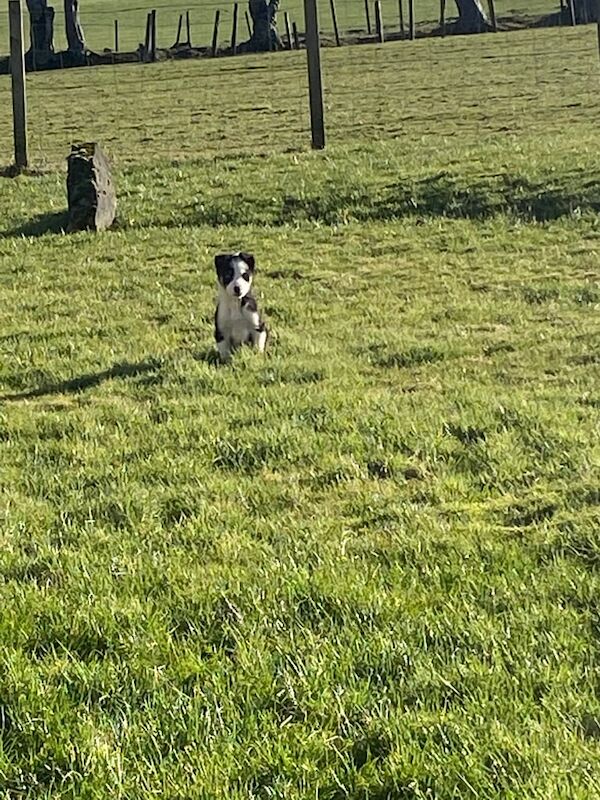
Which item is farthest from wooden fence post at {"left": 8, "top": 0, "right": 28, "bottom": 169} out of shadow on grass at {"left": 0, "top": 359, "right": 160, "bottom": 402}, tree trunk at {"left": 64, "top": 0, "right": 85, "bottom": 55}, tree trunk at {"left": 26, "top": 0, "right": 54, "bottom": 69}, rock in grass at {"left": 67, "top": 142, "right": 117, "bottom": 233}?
tree trunk at {"left": 64, "top": 0, "right": 85, "bottom": 55}

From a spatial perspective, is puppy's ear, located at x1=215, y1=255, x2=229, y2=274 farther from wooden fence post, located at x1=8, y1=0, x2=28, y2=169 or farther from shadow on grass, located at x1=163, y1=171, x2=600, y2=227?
wooden fence post, located at x1=8, y1=0, x2=28, y2=169

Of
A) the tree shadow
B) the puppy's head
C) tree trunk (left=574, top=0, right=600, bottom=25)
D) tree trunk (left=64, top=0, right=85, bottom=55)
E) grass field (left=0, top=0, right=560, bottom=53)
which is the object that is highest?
grass field (left=0, top=0, right=560, bottom=53)

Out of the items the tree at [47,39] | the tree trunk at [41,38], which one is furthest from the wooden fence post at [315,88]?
the tree trunk at [41,38]

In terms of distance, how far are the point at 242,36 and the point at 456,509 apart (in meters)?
51.1

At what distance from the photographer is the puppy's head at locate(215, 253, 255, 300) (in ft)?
25.3

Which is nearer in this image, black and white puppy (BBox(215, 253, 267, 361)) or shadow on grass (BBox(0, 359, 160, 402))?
shadow on grass (BBox(0, 359, 160, 402))

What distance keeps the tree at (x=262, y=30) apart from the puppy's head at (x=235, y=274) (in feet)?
118

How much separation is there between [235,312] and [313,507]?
3047 mm

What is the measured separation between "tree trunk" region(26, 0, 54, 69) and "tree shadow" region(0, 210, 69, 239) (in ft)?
101

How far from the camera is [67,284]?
1062cm

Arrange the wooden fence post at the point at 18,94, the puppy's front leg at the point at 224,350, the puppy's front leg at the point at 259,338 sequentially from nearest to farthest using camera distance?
1. the puppy's front leg at the point at 224,350
2. the puppy's front leg at the point at 259,338
3. the wooden fence post at the point at 18,94

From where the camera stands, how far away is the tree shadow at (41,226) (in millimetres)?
13164

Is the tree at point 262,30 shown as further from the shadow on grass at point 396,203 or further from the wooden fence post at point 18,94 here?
the shadow on grass at point 396,203

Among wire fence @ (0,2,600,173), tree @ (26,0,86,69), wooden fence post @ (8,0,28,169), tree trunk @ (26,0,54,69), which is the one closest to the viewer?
wooden fence post @ (8,0,28,169)
